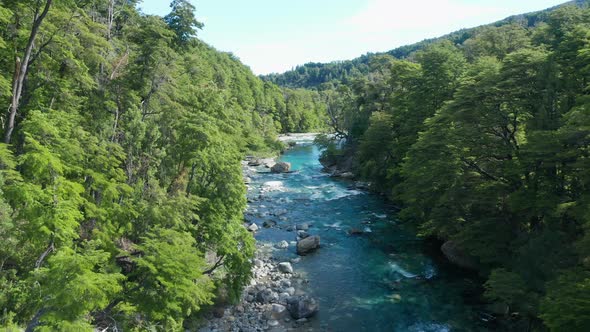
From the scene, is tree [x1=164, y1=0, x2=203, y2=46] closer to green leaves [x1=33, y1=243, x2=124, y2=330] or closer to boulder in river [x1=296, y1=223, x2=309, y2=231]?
boulder in river [x1=296, y1=223, x2=309, y2=231]

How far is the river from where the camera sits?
1698 cm

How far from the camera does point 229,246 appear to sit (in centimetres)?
1653

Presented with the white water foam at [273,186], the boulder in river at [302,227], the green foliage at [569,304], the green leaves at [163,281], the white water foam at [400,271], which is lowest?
the white water foam at [400,271]

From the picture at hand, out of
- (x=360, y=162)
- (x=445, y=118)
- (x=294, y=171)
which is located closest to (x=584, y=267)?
(x=445, y=118)

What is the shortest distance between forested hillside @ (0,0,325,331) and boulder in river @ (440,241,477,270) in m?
12.5

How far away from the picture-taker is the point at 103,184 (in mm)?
13852

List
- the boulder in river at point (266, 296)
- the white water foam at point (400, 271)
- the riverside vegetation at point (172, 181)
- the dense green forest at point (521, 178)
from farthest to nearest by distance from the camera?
1. the white water foam at point (400, 271)
2. the boulder in river at point (266, 296)
3. the dense green forest at point (521, 178)
4. the riverside vegetation at point (172, 181)

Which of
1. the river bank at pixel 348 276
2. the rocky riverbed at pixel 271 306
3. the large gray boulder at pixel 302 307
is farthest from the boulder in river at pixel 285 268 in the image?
the large gray boulder at pixel 302 307

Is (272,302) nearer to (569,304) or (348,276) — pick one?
(348,276)

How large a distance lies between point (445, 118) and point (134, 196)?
18.0 m

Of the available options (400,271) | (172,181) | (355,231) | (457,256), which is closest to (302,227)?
(355,231)

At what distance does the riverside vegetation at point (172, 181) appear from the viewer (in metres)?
10.6

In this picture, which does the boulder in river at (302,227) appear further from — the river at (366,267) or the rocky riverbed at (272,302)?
the rocky riverbed at (272,302)

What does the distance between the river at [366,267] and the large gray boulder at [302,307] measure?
1.13 feet
